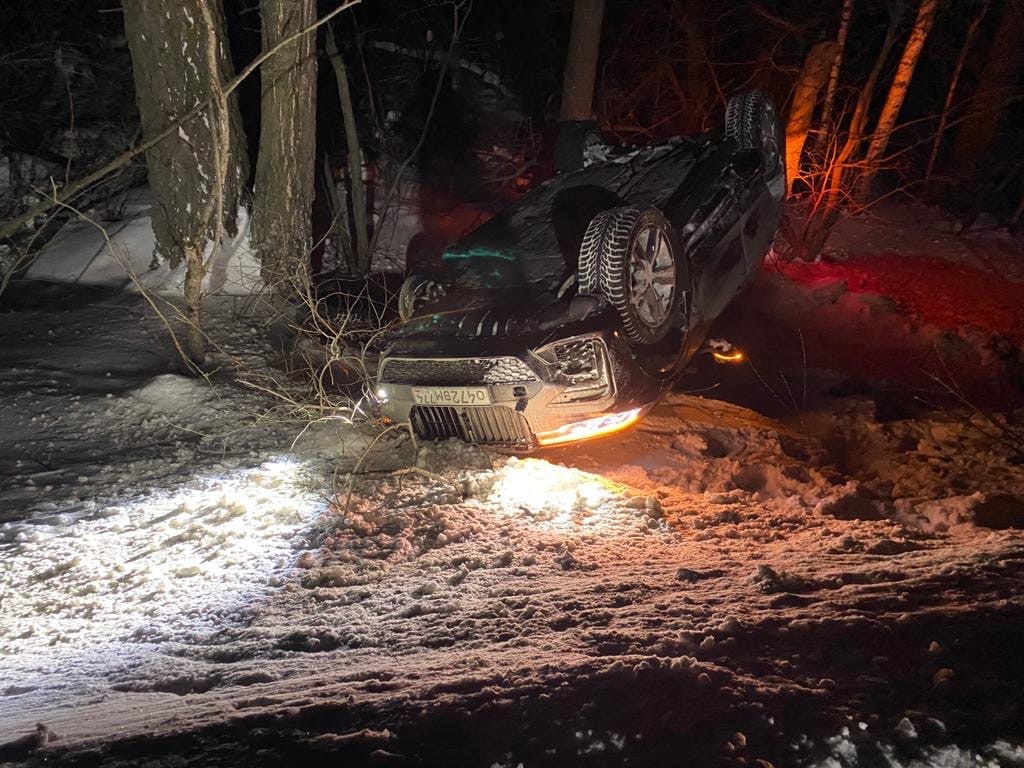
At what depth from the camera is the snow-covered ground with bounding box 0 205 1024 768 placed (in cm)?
204

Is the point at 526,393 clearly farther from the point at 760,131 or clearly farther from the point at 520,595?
the point at 760,131

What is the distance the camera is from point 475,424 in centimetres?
454

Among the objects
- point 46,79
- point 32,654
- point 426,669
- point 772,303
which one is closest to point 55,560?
point 32,654

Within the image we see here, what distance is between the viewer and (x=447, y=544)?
3779 millimetres

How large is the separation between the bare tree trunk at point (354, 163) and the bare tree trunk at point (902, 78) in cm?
604

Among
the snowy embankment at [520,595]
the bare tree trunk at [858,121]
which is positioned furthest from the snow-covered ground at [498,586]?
the bare tree trunk at [858,121]

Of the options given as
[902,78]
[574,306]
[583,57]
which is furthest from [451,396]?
[902,78]

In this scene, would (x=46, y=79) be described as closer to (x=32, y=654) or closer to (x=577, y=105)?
(x=577, y=105)

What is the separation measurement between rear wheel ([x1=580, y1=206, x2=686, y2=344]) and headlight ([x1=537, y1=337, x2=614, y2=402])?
26 centimetres

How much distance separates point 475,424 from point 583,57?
253 inches

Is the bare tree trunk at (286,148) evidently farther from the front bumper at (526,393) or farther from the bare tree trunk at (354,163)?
the front bumper at (526,393)

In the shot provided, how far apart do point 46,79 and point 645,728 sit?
42.8 feet

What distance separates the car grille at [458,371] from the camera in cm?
429

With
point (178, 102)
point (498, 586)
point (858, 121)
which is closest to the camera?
point (498, 586)
